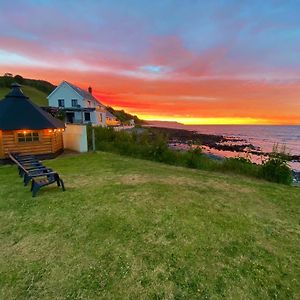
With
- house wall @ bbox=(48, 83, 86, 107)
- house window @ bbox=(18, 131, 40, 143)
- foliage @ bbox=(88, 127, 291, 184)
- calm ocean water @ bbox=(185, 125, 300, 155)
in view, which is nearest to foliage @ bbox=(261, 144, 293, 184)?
foliage @ bbox=(88, 127, 291, 184)

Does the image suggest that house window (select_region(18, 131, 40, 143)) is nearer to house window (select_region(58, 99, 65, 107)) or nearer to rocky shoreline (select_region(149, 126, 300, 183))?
rocky shoreline (select_region(149, 126, 300, 183))

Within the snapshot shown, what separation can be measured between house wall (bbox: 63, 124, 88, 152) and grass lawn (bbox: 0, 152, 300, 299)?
27.3 ft

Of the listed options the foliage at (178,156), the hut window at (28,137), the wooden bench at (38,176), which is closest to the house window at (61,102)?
the foliage at (178,156)

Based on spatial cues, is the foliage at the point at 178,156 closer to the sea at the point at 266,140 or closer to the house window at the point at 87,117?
the sea at the point at 266,140

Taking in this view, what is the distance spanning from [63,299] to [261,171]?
445 inches

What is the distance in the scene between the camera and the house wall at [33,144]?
42.9 ft

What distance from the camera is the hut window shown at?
1348cm

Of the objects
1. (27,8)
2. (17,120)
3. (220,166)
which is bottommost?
(220,166)

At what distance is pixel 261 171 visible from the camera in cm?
1183

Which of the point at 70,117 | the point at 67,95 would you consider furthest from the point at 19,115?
the point at 67,95

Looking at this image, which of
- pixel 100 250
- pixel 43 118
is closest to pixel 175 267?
pixel 100 250

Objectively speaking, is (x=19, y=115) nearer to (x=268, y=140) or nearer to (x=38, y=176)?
(x=38, y=176)

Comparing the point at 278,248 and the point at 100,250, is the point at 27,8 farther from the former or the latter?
the point at 278,248

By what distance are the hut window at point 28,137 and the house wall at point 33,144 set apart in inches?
6.7
